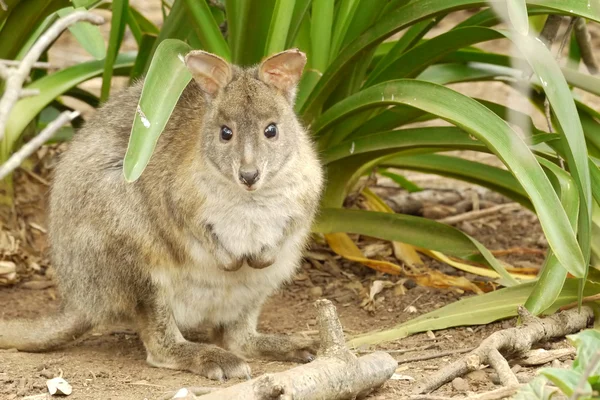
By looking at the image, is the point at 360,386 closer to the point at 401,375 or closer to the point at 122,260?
the point at 401,375

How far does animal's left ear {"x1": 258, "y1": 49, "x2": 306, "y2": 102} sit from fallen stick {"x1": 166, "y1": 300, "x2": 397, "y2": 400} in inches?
40.4

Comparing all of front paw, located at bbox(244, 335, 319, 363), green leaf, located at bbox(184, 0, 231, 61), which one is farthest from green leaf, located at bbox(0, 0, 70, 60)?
front paw, located at bbox(244, 335, 319, 363)

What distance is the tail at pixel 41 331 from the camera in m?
4.04

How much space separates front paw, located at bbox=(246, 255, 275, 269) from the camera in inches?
150

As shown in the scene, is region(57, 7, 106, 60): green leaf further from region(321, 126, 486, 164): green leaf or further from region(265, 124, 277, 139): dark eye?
region(265, 124, 277, 139): dark eye

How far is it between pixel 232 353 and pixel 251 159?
3.00ft

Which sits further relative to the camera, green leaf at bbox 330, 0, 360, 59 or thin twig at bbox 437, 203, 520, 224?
thin twig at bbox 437, 203, 520, 224

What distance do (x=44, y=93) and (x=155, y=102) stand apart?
1.74 m

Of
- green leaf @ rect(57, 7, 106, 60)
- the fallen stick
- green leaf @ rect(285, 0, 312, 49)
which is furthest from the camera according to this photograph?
green leaf @ rect(57, 7, 106, 60)

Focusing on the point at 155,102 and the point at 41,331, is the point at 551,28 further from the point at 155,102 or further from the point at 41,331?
the point at 41,331

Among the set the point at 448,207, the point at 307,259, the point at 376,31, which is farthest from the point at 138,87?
the point at 448,207

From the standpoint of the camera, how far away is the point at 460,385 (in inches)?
125

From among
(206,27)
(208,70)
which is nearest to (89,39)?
(206,27)

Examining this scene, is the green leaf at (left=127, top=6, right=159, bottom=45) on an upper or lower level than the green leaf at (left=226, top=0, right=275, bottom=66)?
lower
